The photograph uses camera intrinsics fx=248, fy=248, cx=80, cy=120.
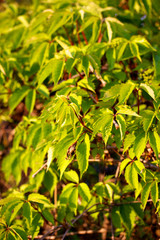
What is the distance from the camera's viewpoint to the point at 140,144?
1.16m

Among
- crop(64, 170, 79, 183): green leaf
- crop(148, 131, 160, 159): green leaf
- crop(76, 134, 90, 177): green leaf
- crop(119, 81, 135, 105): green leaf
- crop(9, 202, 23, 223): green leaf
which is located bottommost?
crop(64, 170, 79, 183): green leaf

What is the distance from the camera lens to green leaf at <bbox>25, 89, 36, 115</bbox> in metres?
1.77

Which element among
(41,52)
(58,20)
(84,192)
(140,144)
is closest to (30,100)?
(41,52)

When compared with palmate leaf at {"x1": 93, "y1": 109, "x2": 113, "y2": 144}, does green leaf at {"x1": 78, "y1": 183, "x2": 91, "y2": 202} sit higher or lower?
lower

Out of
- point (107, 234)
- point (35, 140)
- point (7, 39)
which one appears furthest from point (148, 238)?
point (7, 39)

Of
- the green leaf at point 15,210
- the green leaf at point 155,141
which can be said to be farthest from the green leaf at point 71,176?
the green leaf at point 155,141

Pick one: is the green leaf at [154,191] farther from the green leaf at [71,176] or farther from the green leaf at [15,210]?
the green leaf at [15,210]

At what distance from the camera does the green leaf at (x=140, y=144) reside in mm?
1147

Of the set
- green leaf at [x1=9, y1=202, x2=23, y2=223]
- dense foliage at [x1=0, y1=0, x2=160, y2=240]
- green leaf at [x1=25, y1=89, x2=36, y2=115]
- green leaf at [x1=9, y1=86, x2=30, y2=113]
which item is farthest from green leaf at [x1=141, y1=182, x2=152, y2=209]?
green leaf at [x1=9, y1=86, x2=30, y2=113]

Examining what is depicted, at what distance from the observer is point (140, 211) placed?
1.60m

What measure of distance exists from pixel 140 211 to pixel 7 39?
5.55 ft

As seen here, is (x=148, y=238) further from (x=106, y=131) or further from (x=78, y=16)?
(x=78, y=16)

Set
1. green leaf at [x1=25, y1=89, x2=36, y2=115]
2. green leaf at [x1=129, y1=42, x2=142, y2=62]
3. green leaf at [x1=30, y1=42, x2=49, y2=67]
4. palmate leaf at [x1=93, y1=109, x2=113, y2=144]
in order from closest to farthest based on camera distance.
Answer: palmate leaf at [x1=93, y1=109, x2=113, y2=144], green leaf at [x1=129, y1=42, x2=142, y2=62], green leaf at [x1=30, y1=42, x2=49, y2=67], green leaf at [x1=25, y1=89, x2=36, y2=115]

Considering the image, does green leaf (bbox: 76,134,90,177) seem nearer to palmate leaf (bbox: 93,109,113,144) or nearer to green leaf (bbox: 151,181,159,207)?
palmate leaf (bbox: 93,109,113,144)
